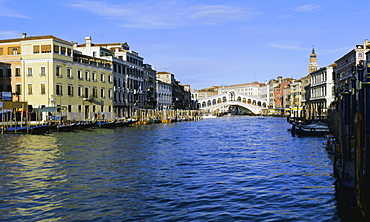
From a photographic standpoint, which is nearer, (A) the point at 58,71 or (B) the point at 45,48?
(B) the point at 45,48

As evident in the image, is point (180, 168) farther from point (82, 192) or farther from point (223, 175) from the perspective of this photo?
point (82, 192)

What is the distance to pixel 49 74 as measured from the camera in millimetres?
39000

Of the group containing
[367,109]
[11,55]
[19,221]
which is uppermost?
[11,55]

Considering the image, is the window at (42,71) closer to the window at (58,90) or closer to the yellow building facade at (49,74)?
the yellow building facade at (49,74)

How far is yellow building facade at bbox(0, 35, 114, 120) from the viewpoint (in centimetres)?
3900

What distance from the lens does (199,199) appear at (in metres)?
8.95

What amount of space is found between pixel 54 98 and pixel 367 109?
35511 mm

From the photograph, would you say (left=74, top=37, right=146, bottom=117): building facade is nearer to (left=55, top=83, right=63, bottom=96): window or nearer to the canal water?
(left=55, top=83, right=63, bottom=96): window

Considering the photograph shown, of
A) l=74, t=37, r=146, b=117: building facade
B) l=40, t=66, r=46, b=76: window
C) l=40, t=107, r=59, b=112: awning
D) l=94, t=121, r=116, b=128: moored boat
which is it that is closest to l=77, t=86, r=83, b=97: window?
l=40, t=66, r=46, b=76: window

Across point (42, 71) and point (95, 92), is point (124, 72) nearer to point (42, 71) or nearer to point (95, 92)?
point (95, 92)

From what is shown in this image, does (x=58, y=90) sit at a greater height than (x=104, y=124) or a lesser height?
greater

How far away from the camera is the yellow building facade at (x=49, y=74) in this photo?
39000mm

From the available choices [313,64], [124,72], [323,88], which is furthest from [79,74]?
[313,64]

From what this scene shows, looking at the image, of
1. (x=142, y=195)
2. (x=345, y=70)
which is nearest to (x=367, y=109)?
(x=142, y=195)
